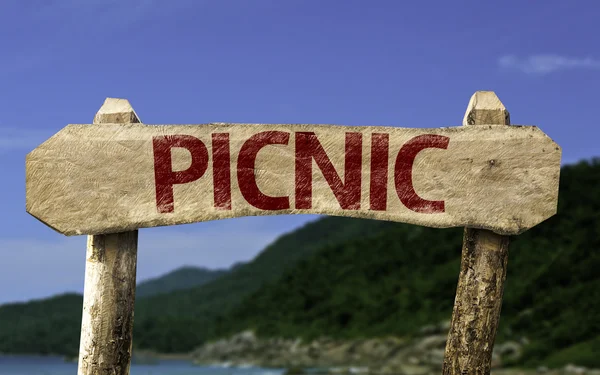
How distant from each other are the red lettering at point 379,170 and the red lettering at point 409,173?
0.11m

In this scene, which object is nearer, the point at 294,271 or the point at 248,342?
the point at 248,342

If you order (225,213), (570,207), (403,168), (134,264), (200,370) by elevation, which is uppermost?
(570,207)

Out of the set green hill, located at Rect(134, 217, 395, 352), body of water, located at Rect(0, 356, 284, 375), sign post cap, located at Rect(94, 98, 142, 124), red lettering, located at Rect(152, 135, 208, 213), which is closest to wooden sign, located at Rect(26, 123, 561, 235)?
red lettering, located at Rect(152, 135, 208, 213)

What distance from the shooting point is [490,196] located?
5.96 m

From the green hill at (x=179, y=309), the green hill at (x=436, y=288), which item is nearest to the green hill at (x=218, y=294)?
the green hill at (x=179, y=309)

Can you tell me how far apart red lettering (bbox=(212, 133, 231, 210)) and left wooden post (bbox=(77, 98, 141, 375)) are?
73 cm

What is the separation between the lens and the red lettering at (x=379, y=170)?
5863 mm

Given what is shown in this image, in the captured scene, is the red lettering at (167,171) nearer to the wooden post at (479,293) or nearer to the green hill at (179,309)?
the wooden post at (479,293)

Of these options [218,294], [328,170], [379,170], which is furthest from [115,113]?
[218,294]

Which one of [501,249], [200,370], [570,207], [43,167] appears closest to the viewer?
[43,167]

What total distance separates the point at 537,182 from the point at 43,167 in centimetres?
398

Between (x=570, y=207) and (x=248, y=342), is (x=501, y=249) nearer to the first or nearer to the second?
(x=570, y=207)

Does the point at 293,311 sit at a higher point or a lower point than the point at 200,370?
higher

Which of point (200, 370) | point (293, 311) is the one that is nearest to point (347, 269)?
point (293, 311)
